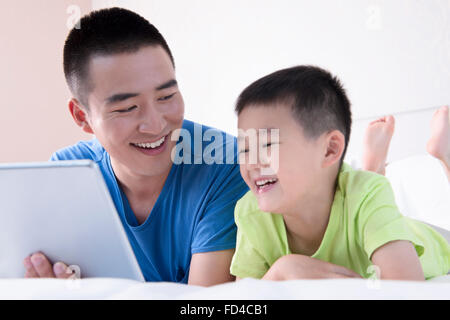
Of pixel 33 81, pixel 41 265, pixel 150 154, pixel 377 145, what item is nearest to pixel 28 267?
pixel 41 265

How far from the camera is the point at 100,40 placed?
3.81 feet

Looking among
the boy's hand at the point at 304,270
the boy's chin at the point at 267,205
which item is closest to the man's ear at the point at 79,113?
the boy's chin at the point at 267,205

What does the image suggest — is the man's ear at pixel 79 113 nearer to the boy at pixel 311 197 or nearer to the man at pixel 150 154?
the man at pixel 150 154

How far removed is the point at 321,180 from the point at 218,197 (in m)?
0.28

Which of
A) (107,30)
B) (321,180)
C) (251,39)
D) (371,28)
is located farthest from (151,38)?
(251,39)

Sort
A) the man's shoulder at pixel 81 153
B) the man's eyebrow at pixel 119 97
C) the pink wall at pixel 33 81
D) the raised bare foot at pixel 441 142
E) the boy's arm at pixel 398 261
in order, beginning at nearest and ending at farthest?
the boy's arm at pixel 398 261 < the man's eyebrow at pixel 119 97 < the man's shoulder at pixel 81 153 < the raised bare foot at pixel 441 142 < the pink wall at pixel 33 81

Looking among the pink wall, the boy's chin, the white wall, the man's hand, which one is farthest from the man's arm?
the pink wall

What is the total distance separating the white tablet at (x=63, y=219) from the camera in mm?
782

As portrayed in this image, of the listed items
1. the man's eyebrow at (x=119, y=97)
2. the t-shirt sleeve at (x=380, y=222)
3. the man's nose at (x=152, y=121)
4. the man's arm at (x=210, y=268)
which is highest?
the man's eyebrow at (x=119, y=97)

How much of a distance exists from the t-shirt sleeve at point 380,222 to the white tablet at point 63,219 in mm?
460

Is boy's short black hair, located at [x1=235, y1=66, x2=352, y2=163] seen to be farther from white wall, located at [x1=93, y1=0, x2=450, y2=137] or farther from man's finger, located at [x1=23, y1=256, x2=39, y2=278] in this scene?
white wall, located at [x1=93, y1=0, x2=450, y2=137]

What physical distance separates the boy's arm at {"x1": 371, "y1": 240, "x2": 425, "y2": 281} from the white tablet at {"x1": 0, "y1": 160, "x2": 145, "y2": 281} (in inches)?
18.3

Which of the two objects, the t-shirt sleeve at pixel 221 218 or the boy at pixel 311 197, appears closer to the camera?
the boy at pixel 311 197

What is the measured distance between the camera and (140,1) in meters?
3.69
